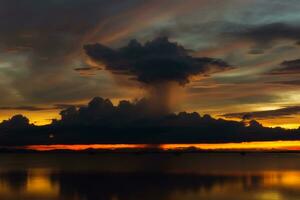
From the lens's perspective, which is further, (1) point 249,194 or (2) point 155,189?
(2) point 155,189

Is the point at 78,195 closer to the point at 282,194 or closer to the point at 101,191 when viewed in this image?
the point at 101,191

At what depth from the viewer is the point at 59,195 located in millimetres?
77625

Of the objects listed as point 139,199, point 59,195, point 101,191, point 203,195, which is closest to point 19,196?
point 59,195

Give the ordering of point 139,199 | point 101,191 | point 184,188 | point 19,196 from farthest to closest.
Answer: point 184,188 < point 101,191 < point 19,196 < point 139,199

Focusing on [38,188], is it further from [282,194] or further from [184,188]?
[282,194]

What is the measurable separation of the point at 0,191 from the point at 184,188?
32.1 metres

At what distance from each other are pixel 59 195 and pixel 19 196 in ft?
20.1

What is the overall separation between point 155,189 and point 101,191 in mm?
10024

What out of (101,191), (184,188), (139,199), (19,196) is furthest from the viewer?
(184,188)

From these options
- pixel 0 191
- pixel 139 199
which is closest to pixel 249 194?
pixel 139 199

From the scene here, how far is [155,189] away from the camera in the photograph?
86000 millimetres

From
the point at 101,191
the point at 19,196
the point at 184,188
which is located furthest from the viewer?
the point at 184,188

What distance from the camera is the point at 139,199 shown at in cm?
6956

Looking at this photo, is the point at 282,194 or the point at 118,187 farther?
the point at 118,187
